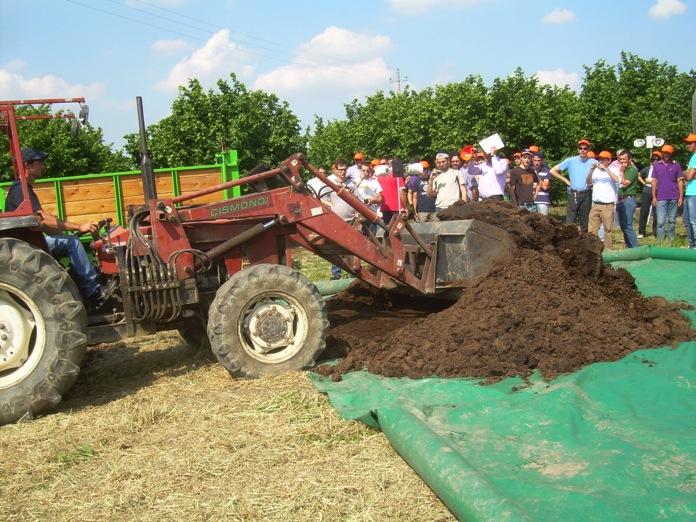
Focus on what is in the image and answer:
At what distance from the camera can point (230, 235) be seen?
6156 mm

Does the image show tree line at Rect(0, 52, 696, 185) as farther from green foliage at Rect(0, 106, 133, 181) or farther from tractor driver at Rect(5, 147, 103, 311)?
tractor driver at Rect(5, 147, 103, 311)

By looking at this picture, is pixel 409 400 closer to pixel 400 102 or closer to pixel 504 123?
pixel 504 123

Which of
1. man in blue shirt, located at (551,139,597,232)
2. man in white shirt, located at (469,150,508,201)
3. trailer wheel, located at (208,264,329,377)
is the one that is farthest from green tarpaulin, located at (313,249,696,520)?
man in blue shirt, located at (551,139,597,232)

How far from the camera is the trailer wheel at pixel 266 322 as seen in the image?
5566 mm

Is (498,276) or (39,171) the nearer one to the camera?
(39,171)

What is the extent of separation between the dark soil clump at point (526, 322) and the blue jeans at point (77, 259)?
194 centimetres

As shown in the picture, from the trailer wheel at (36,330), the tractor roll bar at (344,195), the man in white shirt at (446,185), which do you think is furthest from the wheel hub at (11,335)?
the man in white shirt at (446,185)

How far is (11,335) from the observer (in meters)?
5.01

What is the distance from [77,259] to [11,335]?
895 mm

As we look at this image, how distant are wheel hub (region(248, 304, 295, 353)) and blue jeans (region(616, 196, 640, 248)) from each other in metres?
7.99

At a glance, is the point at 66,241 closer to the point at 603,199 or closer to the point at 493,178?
the point at 493,178

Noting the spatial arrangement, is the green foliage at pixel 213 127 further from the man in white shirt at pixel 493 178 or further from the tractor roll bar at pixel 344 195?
the tractor roll bar at pixel 344 195

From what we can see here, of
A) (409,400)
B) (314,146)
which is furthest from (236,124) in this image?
(314,146)

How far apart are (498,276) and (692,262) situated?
4.24 meters
